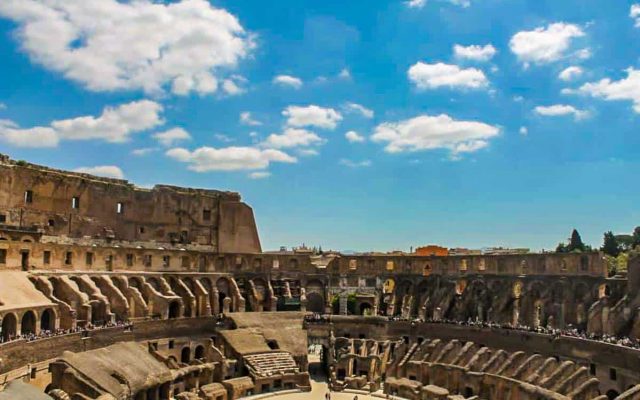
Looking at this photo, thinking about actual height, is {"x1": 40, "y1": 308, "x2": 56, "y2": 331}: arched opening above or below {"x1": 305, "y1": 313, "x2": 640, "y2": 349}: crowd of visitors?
above

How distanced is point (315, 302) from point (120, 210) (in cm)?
2309

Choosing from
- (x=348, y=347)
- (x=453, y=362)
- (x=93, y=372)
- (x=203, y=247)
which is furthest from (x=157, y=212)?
(x=453, y=362)

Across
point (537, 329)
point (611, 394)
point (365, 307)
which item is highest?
point (365, 307)

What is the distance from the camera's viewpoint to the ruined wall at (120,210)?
53.1 meters

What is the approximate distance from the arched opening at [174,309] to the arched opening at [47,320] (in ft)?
39.4

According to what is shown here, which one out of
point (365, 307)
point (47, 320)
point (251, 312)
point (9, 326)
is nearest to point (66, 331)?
point (47, 320)

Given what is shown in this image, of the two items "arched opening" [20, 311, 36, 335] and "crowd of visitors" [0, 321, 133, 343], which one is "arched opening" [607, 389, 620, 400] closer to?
"crowd of visitors" [0, 321, 133, 343]

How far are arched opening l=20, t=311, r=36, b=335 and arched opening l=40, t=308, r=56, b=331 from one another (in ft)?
4.97

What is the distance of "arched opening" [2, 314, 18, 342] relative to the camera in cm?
3828

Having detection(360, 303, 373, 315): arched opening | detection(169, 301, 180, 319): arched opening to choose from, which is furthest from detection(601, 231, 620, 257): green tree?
detection(169, 301, 180, 319): arched opening

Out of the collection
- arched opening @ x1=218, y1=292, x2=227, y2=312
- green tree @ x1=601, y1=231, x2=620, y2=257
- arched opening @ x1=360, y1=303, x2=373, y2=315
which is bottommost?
arched opening @ x1=360, y1=303, x2=373, y2=315

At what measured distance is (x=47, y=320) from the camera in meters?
43.6

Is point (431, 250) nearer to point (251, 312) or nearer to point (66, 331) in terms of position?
point (251, 312)

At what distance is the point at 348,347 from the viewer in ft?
169
